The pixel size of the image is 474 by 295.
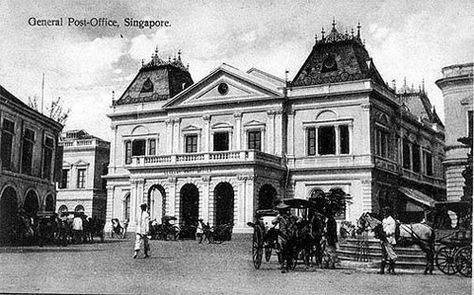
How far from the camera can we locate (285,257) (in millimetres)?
11930

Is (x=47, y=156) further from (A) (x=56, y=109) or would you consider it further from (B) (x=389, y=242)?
(B) (x=389, y=242)

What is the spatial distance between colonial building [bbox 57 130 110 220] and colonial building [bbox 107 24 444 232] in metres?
0.51

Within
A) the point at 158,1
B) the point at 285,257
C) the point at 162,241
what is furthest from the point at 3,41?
the point at 162,241

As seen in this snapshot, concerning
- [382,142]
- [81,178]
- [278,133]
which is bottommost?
[81,178]

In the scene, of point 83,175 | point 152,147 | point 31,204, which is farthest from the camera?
point 152,147

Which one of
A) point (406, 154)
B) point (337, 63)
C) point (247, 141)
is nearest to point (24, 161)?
point (406, 154)

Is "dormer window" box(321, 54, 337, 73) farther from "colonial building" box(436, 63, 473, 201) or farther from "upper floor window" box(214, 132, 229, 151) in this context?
"colonial building" box(436, 63, 473, 201)

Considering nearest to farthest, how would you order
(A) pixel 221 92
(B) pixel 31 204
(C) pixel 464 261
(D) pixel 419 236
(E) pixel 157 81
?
(C) pixel 464 261, (D) pixel 419 236, (B) pixel 31 204, (E) pixel 157 81, (A) pixel 221 92

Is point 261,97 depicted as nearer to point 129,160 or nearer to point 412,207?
point 129,160

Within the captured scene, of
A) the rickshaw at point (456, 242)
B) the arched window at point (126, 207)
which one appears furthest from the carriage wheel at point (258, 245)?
the arched window at point (126, 207)

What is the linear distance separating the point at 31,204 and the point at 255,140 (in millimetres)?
10864

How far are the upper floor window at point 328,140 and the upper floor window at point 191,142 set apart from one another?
5.64 meters

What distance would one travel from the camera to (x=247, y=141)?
26250 mm

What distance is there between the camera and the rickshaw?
10328 millimetres
